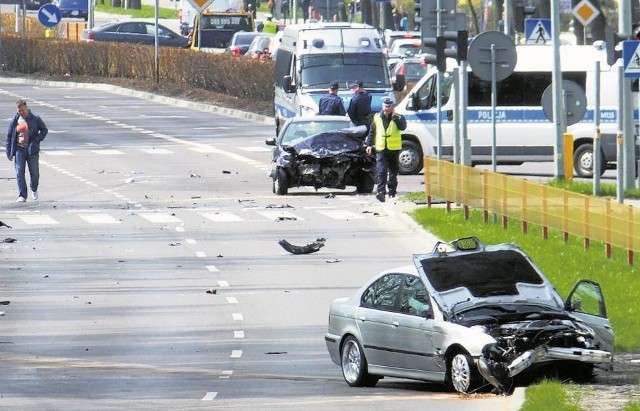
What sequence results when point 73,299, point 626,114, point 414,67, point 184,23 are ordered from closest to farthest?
point 73,299, point 626,114, point 414,67, point 184,23

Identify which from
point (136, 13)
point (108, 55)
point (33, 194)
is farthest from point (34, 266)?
point (136, 13)

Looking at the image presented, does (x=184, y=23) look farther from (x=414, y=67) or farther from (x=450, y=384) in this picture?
(x=450, y=384)

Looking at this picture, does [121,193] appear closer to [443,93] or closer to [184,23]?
[443,93]

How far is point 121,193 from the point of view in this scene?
36.9 m

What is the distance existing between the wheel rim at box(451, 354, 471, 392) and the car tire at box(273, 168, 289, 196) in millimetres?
19780

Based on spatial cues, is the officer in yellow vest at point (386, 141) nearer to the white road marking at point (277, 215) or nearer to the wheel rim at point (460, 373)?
the white road marking at point (277, 215)

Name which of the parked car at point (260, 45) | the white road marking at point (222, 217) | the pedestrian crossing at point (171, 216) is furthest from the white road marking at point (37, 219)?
the parked car at point (260, 45)

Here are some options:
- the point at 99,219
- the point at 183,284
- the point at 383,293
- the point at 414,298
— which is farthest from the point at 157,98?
the point at 414,298

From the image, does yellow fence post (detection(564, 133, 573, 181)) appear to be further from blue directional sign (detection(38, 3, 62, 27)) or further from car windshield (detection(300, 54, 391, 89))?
blue directional sign (detection(38, 3, 62, 27))

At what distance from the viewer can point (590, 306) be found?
15.9m

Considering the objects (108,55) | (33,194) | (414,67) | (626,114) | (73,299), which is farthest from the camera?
(108,55)

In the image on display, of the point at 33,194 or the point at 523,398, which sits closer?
the point at 523,398

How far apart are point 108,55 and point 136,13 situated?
4625 cm

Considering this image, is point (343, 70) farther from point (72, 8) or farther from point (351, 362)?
point (72, 8)
